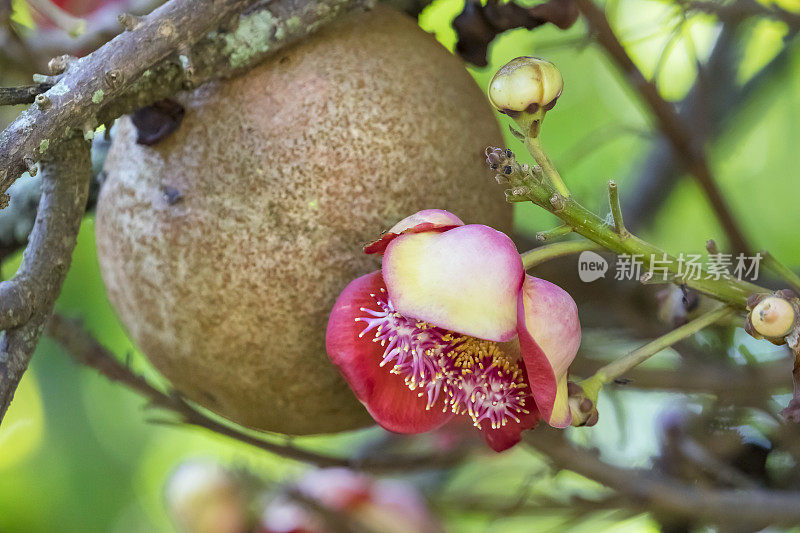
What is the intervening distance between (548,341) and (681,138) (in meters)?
0.63

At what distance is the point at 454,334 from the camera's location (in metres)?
0.66

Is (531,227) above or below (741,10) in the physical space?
below

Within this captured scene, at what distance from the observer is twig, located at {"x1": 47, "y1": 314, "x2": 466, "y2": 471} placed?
36.3 inches

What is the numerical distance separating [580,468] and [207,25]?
571mm

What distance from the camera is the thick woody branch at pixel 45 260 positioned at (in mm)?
656

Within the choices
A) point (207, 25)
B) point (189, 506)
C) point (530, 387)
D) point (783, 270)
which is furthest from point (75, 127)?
point (189, 506)

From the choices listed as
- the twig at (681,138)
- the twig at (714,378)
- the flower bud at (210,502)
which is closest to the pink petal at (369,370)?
the twig at (714,378)

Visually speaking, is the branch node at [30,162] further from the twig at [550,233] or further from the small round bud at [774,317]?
the small round bud at [774,317]

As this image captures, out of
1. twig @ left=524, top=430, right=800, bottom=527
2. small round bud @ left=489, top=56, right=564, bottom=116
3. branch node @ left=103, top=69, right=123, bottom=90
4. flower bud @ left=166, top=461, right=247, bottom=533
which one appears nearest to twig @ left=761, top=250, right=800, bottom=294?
small round bud @ left=489, top=56, right=564, bottom=116

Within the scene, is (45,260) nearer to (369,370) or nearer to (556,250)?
(369,370)

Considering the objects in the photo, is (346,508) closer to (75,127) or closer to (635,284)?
(635,284)

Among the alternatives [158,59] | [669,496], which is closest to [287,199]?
[158,59]

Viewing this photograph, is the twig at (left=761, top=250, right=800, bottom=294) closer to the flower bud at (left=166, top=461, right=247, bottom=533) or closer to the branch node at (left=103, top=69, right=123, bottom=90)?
the branch node at (left=103, top=69, right=123, bottom=90)

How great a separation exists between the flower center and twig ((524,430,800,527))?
29cm
